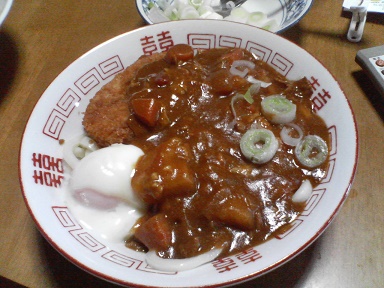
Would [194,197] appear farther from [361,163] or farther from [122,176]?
[361,163]

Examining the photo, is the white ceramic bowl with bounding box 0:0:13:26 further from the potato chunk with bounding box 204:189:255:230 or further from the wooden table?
the potato chunk with bounding box 204:189:255:230

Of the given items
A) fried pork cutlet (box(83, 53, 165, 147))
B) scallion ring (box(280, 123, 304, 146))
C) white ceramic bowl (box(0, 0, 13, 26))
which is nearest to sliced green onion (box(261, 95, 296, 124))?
scallion ring (box(280, 123, 304, 146))

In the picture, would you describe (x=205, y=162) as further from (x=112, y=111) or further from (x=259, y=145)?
(x=112, y=111)

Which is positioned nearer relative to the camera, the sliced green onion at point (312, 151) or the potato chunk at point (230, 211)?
the potato chunk at point (230, 211)

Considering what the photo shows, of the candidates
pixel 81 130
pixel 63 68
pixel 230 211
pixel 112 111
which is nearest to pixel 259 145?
pixel 230 211

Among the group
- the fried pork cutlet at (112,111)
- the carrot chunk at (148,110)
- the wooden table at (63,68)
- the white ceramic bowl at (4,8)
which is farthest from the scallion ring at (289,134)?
the white ceramic bowl at (4,8)

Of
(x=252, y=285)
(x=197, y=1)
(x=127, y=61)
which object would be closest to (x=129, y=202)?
(x=252, y=285)

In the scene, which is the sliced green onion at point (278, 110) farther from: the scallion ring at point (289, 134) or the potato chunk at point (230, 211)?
the potato chunk at point (230, 211)

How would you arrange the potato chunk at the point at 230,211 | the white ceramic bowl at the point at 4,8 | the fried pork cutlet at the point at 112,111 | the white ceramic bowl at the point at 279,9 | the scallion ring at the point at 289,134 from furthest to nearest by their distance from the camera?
the white ceramic bowl at the point at 279,9 → the white ceramic bowl at the point at 4,8 → the fried pork cutlet at the point at 112,111 → the scallion ring at the point at 289,134 → the potato chunk at the point at 230,211
